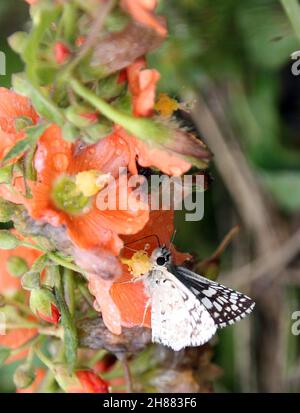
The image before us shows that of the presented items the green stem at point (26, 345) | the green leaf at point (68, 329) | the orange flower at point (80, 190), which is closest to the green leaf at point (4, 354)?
the green stem at point (26, 345)

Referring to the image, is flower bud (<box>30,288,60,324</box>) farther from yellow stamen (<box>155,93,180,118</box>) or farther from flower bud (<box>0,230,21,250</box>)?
yellow stamen (<box>155,93,180,118</box>)

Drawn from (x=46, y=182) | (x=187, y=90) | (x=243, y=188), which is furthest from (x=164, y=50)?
(x=46, y=182)

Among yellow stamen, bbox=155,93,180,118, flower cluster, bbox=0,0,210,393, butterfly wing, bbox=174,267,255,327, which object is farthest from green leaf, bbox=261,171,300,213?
yellow stamen, bbox=155,93,180,118

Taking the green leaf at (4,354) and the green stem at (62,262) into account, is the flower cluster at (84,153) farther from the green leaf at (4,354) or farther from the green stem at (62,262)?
the green leaf at (4,354)

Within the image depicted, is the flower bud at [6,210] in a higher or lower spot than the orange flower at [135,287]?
higher

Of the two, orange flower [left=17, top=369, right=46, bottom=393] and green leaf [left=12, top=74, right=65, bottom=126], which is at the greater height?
green leaf [left=12, top=74, right=65, bottom=126]

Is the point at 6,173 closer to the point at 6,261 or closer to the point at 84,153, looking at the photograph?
the point at 84,153

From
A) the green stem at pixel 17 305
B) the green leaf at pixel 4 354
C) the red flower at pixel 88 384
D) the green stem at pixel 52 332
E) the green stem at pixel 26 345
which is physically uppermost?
the green stem at pixel 17 305

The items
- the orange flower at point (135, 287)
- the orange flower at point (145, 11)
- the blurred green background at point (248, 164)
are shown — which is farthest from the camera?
the blurred green background at point (248, 164)
